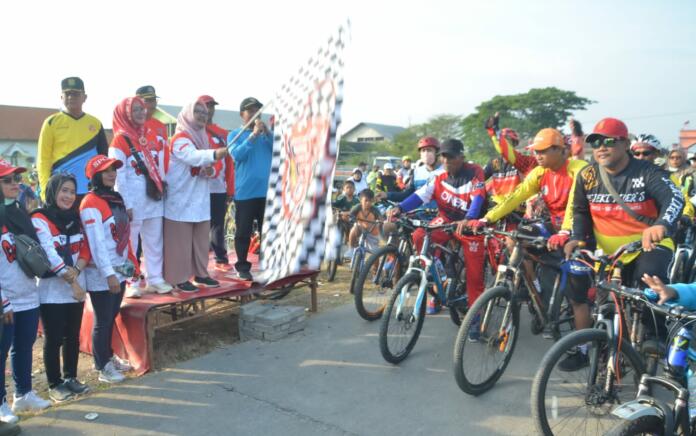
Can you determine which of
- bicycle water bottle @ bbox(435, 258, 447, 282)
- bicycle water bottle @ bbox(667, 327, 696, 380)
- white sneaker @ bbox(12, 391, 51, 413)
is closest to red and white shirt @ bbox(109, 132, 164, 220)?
white sneaker @ bbox(12, 391, 51, 413)

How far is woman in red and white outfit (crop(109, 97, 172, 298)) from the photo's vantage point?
452 centimetres

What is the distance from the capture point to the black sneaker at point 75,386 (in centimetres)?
389

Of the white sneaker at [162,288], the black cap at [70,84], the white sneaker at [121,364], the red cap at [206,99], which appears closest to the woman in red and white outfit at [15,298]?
the white sneaker at [121,364]

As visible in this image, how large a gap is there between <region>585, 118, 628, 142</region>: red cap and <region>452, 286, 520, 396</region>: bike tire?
1.27 metres

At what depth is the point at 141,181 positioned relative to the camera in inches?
181

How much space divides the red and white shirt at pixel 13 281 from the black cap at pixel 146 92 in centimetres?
270

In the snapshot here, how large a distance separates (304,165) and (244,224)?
1896mm

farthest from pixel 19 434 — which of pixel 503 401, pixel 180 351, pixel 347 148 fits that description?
pixel 347 148

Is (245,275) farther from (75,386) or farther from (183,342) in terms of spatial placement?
(75,386)

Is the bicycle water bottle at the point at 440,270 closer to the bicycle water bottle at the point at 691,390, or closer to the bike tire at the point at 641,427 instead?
the bicycle water bottle at the point at 691,390

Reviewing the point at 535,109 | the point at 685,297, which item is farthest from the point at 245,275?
the point at 535,109

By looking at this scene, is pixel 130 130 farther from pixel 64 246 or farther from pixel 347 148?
pixel 347 148

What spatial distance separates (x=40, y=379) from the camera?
4387mm

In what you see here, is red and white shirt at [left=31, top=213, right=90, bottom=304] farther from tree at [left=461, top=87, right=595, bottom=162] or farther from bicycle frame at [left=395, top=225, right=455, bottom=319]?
tree at [left=461, top=87, right=595, bottom=162]
